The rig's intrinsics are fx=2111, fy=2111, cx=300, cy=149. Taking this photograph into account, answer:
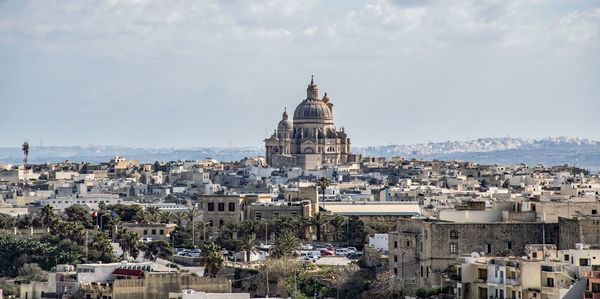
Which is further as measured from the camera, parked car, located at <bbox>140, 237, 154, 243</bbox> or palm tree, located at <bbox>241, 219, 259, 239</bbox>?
palm tree, located at <bbox>241, 219, 259, 239</bbox>

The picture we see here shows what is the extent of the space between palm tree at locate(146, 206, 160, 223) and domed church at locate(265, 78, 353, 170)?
68.2m

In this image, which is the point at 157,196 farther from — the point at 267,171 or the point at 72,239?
the point at 72,239

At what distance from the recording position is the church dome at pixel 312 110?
17875 cm

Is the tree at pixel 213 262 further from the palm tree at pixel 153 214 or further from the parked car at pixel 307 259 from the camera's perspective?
the palm tree at pixel 153 214

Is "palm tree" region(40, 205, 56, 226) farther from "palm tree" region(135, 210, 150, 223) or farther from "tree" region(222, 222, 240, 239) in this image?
"tree" region(222, 222, 240, 239)

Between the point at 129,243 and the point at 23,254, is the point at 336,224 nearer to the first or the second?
the point at 129,243

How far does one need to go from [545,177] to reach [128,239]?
198 feet

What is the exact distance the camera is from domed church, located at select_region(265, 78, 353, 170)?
17712cm

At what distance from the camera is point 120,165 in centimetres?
18538

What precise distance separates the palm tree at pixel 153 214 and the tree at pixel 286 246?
15.1m

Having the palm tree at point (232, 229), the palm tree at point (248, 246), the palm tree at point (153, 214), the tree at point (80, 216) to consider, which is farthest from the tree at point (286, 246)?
the palm tree at point (153, 214)

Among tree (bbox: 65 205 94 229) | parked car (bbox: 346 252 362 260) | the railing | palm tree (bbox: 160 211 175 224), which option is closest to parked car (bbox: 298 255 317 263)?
parked car (bbox: 346 252 362 260)

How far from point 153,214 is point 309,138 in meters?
76.4

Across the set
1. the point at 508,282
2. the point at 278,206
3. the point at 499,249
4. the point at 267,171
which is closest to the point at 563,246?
the point at 499,249
